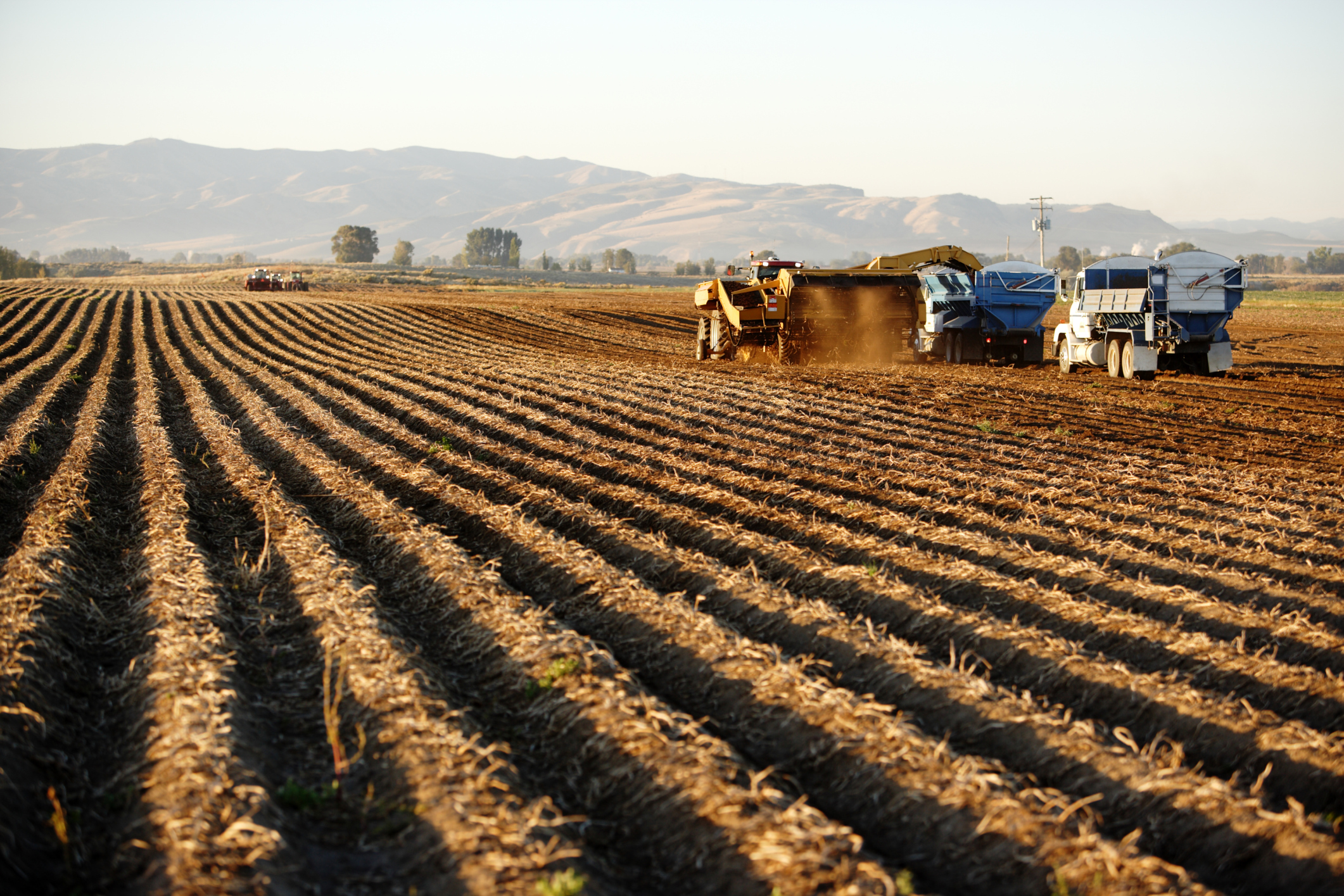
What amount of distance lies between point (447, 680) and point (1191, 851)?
3963 millimetres

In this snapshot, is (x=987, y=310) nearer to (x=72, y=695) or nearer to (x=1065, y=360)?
(x=1065, y=360)

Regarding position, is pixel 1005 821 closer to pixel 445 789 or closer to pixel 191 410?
pixel 445 789

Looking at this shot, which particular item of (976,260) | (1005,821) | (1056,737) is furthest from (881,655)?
(976,260)

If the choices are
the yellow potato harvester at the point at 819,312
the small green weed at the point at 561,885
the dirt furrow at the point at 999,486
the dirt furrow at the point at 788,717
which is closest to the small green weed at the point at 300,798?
the small green weed at the point at 561,885

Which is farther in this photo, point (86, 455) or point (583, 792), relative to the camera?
point (86, 455)

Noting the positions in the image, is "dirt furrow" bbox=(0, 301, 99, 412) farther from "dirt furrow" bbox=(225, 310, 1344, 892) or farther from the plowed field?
"dirt furrow" bbox=(225, 310, 1344, 892)

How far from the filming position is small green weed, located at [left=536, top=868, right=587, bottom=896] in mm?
3594

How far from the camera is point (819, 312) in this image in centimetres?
2175

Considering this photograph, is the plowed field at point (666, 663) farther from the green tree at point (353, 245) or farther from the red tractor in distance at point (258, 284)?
the green tree at point (353, 245)

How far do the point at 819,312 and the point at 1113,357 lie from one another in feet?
22.2

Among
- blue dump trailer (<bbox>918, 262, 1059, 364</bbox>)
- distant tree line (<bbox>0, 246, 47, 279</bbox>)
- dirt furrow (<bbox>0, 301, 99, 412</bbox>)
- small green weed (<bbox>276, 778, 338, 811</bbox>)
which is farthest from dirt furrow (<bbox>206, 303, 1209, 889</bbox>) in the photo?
distant tree line (<bbox>0, 246, 47, 279</bbox>)

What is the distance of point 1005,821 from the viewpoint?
4176 millimetres

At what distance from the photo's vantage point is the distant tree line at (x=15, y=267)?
9225 cm

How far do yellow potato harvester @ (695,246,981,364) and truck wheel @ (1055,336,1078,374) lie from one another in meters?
3.50
